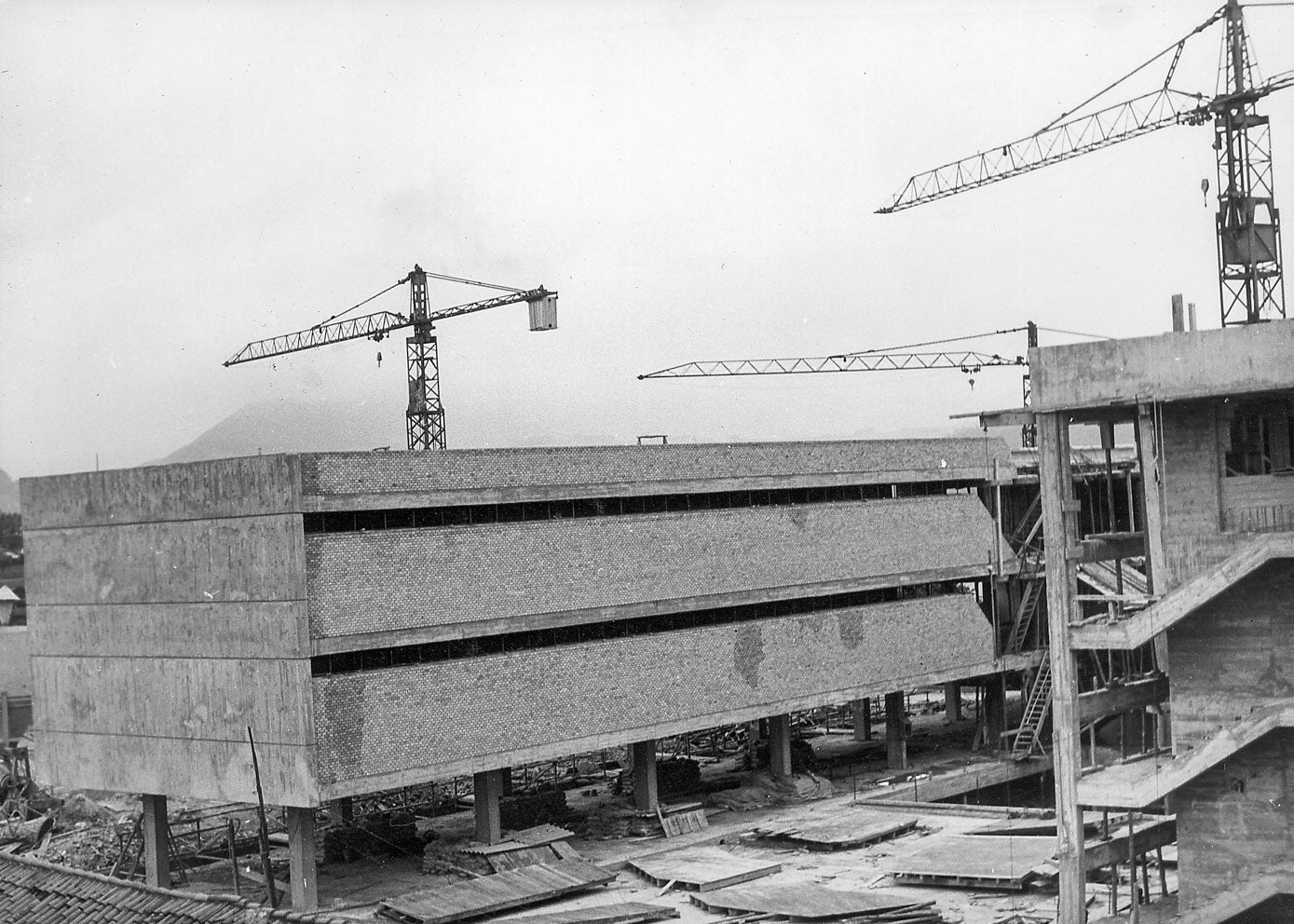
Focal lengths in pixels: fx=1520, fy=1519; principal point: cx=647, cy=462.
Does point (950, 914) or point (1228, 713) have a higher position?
point (1228, 713)

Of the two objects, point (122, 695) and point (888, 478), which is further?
point (888, 478)

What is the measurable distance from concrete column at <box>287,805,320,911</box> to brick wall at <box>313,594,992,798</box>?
202 cm

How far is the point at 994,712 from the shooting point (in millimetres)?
59969

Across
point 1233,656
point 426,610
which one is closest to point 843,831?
point 426,610

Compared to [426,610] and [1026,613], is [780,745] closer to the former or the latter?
[1026,613]

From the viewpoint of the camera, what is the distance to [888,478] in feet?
177

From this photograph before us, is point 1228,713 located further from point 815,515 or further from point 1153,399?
point 815,515

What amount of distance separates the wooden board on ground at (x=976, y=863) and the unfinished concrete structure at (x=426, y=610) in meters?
9.28

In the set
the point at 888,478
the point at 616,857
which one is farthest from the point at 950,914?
the point at 888,478

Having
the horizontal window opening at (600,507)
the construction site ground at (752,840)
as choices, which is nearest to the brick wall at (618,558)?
the horizontal window opening at (600,507)

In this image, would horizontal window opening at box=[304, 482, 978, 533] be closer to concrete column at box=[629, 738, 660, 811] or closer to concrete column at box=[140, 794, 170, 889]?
concrete column at box=[629, 738, 660, 811]

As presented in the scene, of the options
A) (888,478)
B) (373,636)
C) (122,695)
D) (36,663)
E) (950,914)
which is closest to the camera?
(950,914)

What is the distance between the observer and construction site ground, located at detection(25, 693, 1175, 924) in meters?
38.2

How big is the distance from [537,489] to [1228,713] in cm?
2079
